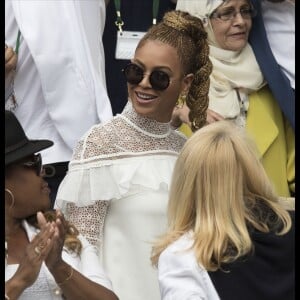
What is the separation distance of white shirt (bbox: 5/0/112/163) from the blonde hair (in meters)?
1.43

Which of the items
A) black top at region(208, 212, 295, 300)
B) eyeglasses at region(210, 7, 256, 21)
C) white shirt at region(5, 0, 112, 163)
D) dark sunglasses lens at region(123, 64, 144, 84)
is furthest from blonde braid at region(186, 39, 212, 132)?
black top at region(208, 212, 295, 300)

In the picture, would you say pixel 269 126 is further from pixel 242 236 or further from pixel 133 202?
pixel 242 236

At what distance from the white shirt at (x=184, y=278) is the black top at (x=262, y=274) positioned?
3cm

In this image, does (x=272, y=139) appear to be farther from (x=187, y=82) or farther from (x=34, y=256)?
(x=34, y=256)

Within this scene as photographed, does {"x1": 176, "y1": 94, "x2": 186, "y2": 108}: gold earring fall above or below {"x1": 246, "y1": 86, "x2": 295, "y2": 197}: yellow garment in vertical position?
above

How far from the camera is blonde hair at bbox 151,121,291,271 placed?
4.05 metres

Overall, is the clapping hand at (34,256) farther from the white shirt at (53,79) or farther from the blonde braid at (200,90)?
the white shirt at (53,79)

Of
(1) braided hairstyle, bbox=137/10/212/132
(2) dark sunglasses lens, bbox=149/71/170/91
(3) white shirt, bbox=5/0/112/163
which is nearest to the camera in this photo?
(2) dark sunglasses lens, bbox=149/71/170/91

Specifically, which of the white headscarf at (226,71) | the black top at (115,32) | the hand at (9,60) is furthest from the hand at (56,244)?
the black top at (115,32)

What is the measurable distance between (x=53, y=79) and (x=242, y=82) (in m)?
1.04

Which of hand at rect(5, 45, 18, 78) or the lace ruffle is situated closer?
the lace ruffle

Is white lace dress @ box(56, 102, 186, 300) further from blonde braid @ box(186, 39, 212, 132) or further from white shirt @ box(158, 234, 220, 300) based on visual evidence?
white shirt @ box(158, 234, 220, 300)

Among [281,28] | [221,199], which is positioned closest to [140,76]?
[221,199]
